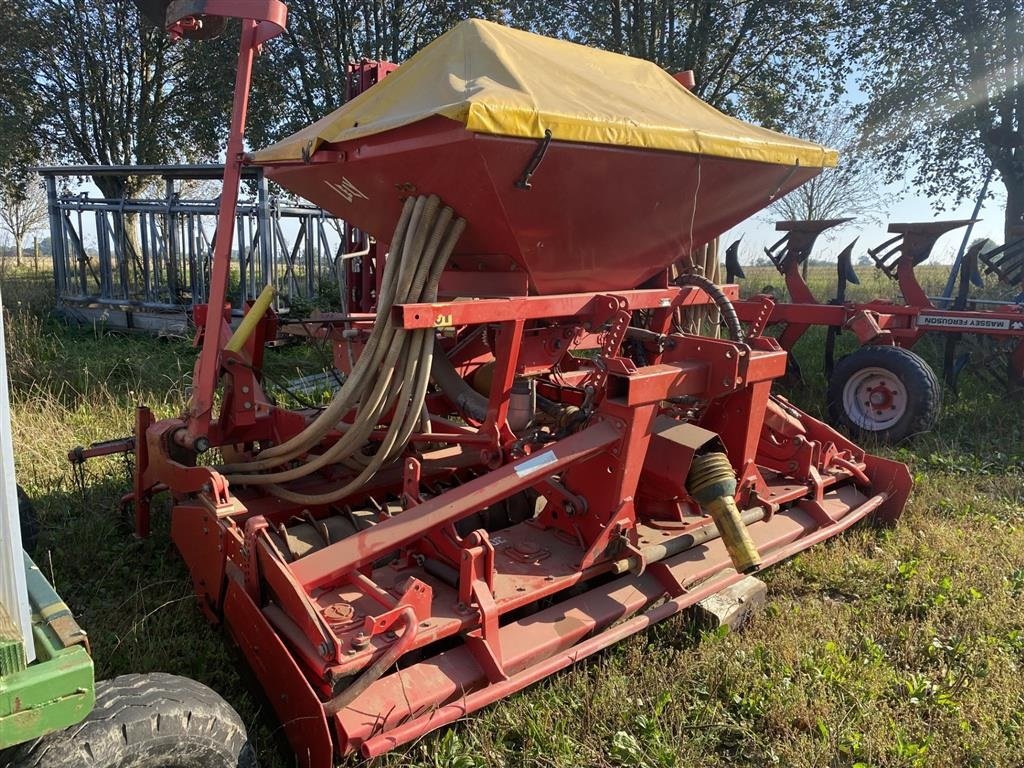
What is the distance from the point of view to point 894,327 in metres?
6.80

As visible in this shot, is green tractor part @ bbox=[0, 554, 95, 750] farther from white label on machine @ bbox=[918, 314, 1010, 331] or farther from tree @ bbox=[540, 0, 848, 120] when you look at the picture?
tree @ bbox=[540, 0, 848, 120]

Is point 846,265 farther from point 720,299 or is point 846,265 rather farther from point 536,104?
point 536,104

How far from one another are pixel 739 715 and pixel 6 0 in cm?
1631

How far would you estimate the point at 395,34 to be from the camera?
492 inches

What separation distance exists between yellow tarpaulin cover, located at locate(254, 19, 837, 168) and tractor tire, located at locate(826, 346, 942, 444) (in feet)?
9.41

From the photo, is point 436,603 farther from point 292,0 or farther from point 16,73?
point 16,73

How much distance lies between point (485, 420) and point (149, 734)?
1903mm

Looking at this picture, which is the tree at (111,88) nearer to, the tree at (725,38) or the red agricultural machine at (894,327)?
the tree at (725,38)

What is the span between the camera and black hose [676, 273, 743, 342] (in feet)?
11.6

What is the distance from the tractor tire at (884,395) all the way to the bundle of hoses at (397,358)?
175 inches

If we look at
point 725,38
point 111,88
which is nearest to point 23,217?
point 111,88

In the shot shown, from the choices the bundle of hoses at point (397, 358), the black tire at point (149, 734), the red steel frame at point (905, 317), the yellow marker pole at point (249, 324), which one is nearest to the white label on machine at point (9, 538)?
the black tire at point (149, 734)

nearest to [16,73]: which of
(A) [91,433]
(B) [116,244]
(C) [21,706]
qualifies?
(B) [116,244]

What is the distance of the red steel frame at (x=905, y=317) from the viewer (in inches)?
255
